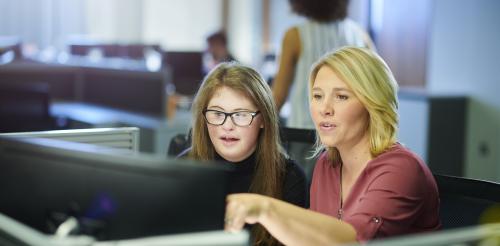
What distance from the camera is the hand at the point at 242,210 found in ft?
3.79

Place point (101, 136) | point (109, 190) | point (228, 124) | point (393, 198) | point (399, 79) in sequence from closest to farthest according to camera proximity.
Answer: point (109, 190) → point (393, 198) → point (228, 124) → point (101, 136) → point (399, 79)

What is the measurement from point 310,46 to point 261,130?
1283 millimetres

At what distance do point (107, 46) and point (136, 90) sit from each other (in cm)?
271

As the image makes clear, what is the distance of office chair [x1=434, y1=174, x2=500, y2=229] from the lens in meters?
1.57

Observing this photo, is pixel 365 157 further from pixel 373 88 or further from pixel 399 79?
pixel 399 79

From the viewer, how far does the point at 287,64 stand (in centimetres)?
299

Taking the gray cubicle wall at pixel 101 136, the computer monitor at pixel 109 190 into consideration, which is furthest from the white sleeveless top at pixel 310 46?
the computer monitor at pixel 109 190

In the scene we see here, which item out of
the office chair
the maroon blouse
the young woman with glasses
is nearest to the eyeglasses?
the young woman with glasses

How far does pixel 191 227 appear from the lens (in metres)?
0.98

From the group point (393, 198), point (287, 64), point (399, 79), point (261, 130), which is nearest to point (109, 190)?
point (393, 198)

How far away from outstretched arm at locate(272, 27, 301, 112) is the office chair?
1335 millimetres

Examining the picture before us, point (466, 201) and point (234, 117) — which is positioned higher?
point (234, 117)

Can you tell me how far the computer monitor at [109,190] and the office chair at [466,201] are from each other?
81 centimetres

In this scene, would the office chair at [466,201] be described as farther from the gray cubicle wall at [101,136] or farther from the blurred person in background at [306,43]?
the blurred person in background at [306,43]
